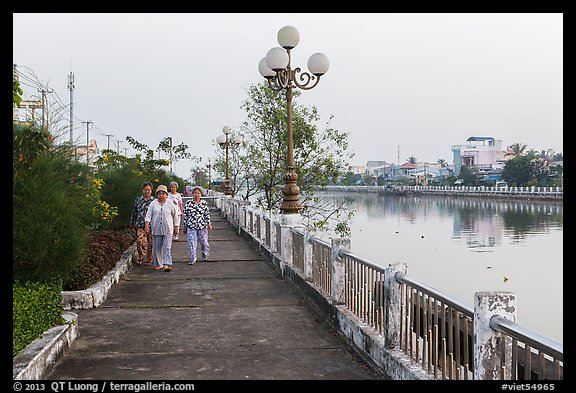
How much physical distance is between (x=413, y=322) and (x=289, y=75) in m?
8.61

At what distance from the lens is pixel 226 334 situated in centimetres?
734

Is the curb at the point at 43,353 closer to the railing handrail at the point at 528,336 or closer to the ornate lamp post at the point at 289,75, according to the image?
the railing handrail at the point at 528,336

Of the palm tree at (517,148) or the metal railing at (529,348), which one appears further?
the palm tree at (517,148)

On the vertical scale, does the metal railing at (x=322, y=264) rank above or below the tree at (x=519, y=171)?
below

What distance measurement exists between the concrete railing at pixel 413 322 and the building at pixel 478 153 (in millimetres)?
142785

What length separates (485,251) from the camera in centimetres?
4219

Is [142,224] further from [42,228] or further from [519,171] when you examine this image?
[519,171]

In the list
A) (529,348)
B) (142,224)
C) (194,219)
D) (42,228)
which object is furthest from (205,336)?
(194,219)

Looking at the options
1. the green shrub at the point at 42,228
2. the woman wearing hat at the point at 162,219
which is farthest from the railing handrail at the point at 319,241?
the woman wearing hat at the point at 162,219

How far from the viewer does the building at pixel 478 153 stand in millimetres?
152875

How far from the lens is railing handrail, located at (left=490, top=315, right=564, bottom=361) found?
3270 mm
